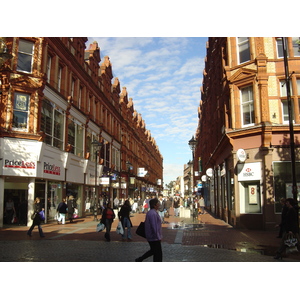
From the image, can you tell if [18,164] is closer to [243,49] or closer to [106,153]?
[243,49]

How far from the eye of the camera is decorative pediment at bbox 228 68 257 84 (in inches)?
728

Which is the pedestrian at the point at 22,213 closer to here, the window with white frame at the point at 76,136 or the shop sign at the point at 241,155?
the window with white frame at the point at 76,136

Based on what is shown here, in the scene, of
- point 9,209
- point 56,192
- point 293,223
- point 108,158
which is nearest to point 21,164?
point 9,209

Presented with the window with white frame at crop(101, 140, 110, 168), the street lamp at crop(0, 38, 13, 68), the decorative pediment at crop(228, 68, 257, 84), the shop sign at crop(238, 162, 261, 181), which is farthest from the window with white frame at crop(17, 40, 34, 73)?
the window with white frame at crop(101, 140, 110, 168)

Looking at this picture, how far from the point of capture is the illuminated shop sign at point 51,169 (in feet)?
70.6

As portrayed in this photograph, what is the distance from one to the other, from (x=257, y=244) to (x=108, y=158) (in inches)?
1140

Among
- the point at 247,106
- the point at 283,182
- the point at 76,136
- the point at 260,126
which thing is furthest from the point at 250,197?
the point at 76,136

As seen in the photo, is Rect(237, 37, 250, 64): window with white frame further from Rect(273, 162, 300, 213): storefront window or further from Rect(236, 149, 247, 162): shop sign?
Rect(273, 162, 300, 213): storefront window

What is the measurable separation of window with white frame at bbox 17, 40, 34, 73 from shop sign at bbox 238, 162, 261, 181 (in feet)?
46.4

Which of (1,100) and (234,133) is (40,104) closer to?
(1,100)

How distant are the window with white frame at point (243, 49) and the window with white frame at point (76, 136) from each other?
46.9 ft

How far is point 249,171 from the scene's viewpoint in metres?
18.5

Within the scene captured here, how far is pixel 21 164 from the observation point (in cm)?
1958
